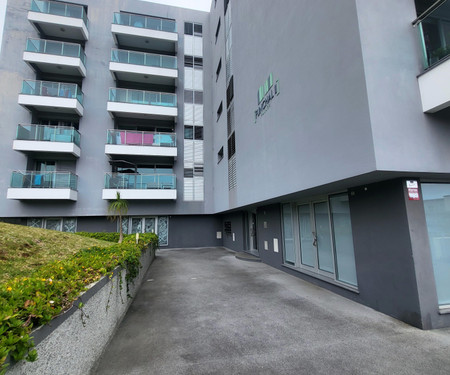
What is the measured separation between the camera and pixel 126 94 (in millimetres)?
14961

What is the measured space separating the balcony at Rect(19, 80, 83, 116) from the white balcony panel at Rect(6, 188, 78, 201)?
16.5 ft

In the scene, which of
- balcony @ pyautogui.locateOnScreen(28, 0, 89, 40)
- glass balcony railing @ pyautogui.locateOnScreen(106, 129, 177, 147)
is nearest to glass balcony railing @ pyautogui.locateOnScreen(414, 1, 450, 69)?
glass balcony railing @ pyautogui.locateOnScreen(106, 129, 177, 147)

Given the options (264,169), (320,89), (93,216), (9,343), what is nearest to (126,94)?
(93,216)

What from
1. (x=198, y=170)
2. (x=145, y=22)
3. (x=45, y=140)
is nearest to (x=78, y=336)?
(x=198, y=170)

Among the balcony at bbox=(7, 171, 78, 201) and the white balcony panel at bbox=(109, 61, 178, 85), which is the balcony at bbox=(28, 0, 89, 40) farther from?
the balcony at bbox=(7, 171, 78, 201)

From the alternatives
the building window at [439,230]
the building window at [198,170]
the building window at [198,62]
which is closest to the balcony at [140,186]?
the building window at [198,170]

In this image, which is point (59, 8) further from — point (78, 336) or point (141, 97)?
point (78, 336)

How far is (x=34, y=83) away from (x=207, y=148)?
36.1ft

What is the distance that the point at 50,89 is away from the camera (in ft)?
45.3

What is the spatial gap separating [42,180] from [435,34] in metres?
16.7

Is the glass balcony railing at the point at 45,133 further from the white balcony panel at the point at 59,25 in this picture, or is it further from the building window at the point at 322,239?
the building window at the point at 322,239

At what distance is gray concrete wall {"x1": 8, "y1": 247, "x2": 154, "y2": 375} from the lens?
5.98 ft

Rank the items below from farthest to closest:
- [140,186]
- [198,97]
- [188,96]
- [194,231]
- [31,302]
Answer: [198,97] → [188,96] → [194,231] → [140,186] → [31,302]

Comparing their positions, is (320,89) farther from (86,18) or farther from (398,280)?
(86,18)
